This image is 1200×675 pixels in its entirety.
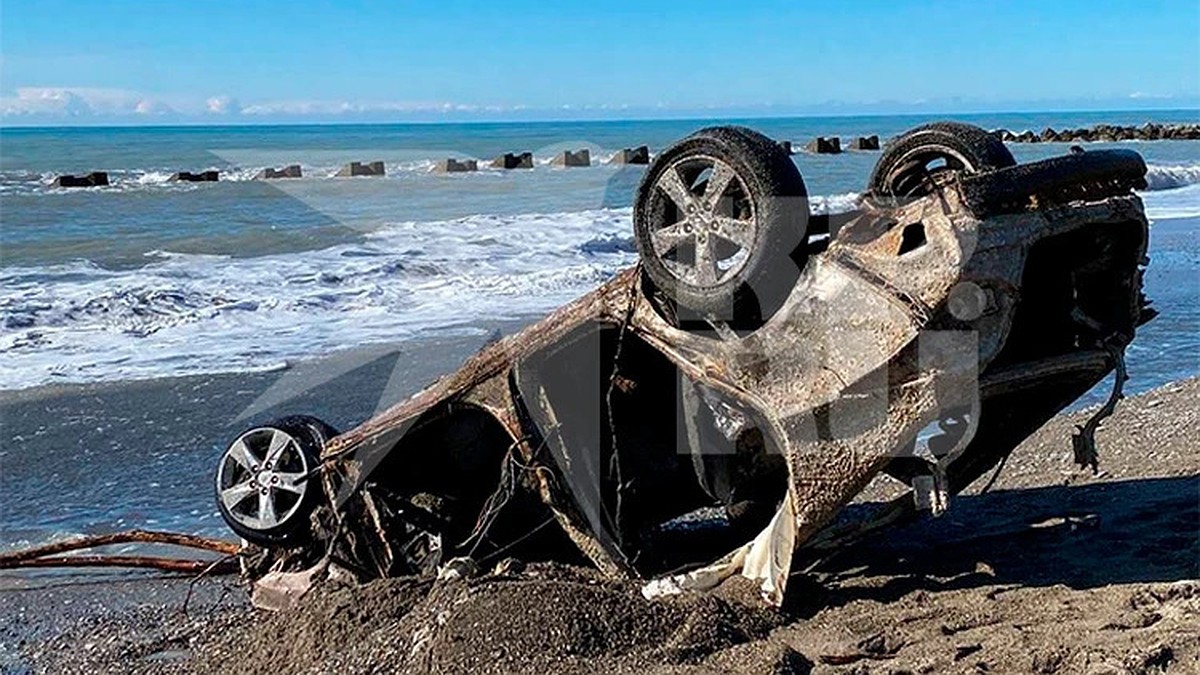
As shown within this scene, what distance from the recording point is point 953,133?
16.5ft

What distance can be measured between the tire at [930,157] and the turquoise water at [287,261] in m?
0.30

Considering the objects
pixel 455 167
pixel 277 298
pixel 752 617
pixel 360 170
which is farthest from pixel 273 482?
pixel 455 167

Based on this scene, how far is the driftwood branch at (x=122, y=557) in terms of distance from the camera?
6.17 metres

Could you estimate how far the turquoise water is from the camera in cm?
1277

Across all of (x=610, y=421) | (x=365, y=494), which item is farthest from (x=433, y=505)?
(x=610, y=421)

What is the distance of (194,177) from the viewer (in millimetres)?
45125

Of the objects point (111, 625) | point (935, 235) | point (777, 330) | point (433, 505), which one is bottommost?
point (111, 625)

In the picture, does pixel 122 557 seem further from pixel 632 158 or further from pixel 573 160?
pixel 573 160

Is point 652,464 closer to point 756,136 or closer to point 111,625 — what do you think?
point 756,136

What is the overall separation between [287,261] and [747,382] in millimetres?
15617

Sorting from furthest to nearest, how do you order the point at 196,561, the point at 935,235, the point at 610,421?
1. the point at 196,561
2. the point at 610,421
3. the point at 935,235

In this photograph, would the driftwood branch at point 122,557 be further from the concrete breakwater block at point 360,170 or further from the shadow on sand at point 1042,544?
the concrete breakwater block at point 360,170

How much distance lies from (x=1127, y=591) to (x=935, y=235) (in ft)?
5.49

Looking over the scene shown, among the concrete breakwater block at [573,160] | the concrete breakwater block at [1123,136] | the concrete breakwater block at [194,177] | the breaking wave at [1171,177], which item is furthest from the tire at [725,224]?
the concrete breakwater block at [1123,136]
